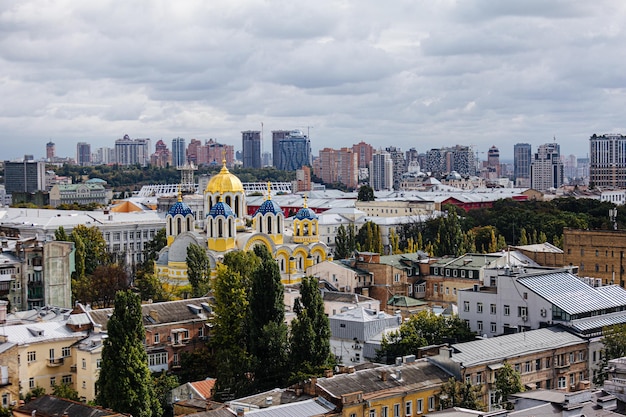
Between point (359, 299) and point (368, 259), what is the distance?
737cm

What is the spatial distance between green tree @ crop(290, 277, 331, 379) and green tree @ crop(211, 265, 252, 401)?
72.9 inches

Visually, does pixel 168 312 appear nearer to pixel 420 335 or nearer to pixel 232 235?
pixel 420 335

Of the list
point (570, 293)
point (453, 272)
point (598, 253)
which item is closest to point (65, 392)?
point (570, 293)

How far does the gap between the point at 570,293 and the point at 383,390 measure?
1272 cm

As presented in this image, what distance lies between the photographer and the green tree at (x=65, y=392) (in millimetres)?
36938

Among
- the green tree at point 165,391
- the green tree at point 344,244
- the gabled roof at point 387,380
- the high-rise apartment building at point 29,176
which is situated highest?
the high-rise apartment building at point 29,176

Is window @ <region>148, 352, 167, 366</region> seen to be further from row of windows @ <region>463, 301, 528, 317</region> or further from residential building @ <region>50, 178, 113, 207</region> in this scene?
residential building @ <region>50, 178, 113, 207</region>

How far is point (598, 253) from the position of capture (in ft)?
191

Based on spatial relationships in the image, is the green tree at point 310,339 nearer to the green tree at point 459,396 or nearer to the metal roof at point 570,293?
the green tree at point 459,396

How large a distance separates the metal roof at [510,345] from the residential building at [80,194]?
124 m

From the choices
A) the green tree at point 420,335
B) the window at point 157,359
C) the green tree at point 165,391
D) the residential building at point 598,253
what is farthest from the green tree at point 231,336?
the residential building at point 598,253

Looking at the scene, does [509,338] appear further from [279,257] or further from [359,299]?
[279,257]

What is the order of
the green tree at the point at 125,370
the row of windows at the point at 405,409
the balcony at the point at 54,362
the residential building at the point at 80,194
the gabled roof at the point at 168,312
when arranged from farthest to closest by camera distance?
1. the residential building at the point at 80,194
2. the gabled roof at the point at 168,312
3. the balcony at the point at 54,362
4. the green tree at the point at 125,370
5. the row of windows at the point at 405,409

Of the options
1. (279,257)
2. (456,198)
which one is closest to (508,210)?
(456,198)
